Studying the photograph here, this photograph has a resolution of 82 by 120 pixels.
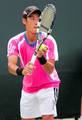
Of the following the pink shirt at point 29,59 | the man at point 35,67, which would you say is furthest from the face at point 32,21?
the pink shirt at point 29,59

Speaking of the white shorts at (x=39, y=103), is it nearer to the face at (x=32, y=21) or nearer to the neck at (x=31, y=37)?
the neck at (x=31, y=37)

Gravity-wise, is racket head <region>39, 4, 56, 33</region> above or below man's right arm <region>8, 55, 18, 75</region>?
above

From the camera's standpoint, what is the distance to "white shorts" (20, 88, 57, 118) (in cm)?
518

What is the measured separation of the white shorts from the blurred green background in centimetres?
94

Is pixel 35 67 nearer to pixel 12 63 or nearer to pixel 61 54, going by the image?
pixel 12 63

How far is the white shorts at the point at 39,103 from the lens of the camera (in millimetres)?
5180

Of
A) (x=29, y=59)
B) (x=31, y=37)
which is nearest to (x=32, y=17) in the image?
(x=31, y=37)

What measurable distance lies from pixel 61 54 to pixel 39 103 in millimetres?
1292

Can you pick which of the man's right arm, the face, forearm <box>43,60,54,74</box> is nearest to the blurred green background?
the man's right arm

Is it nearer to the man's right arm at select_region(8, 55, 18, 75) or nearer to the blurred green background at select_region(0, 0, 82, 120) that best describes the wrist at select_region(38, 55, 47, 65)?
the man's right arm at select_region(8, 55, 18, 75)

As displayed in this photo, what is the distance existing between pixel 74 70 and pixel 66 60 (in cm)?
17

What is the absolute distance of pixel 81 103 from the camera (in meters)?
6.48

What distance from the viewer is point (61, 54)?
253 inches

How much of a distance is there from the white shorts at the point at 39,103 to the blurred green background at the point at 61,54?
940mm
